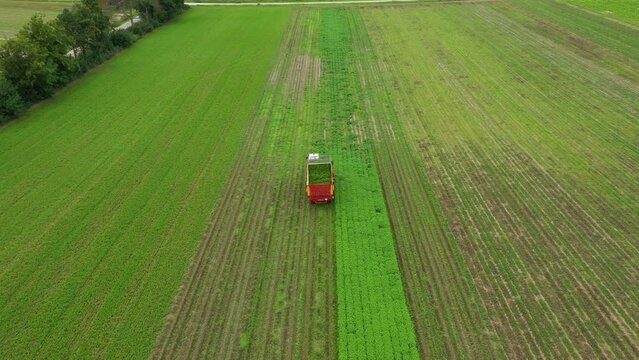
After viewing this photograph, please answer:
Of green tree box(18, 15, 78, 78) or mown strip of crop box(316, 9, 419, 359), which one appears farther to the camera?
green tree box(18, 15, 78, 78)

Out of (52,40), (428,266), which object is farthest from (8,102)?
(428,266)

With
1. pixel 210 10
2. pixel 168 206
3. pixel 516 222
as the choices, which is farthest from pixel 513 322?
pixel 210 10

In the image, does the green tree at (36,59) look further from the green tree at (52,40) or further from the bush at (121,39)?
A: the bush at (121,39)

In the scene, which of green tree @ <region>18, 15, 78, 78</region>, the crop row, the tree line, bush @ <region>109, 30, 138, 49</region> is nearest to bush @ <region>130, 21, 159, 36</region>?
bush @ <region>109, 30, 138, 49</region>

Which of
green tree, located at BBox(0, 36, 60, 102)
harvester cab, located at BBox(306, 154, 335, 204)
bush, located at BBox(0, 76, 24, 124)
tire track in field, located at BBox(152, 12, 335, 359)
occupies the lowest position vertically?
tire track in field, located at BBox(152, 12, 335, 359)

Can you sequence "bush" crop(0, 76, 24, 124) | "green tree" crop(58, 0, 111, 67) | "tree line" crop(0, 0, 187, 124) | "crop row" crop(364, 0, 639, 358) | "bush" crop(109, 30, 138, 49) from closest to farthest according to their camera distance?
"crop row" crop(364, 0, 639, 358) < "bush" crop(0, 76, 24, 124) < "tree line" crop(0, 0, 187, 124) < "green tree" crop(58, 0, 111, 67) < "bush" crop(109, 30, 138, 49)

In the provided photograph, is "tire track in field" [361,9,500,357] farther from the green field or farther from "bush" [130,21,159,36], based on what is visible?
the green field
